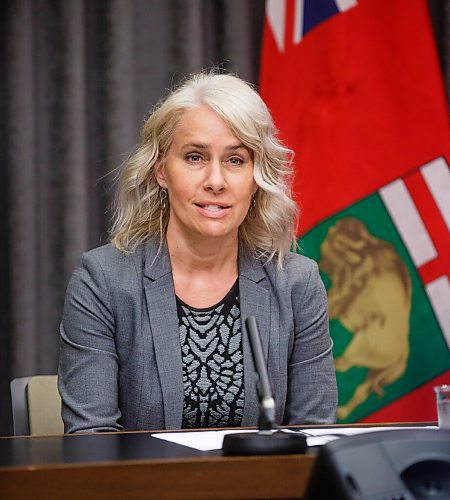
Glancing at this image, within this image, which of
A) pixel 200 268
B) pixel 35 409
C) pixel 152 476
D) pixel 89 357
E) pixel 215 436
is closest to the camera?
pixel 152 476

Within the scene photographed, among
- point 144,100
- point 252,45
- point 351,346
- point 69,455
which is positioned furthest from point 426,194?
point 69,455

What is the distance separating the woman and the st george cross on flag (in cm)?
73

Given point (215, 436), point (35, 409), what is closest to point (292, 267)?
point (35, 409)

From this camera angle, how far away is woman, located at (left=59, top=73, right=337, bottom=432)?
2.13 metres

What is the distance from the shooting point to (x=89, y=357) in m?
2.10

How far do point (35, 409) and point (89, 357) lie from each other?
0.24m

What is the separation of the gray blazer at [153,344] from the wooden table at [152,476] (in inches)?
30.2

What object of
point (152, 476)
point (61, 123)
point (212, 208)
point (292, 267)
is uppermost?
point (61, 123)

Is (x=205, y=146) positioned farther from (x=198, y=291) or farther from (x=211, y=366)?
(x=211, y=366)

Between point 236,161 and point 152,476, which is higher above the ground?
point 236,161

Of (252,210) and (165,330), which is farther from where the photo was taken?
(252,210)

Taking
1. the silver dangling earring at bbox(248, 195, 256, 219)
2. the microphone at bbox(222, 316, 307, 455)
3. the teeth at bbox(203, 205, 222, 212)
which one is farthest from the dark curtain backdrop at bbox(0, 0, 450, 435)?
the microphone at bbox(222, 316, 307, 455)

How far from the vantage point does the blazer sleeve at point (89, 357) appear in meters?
Answer: 2.04

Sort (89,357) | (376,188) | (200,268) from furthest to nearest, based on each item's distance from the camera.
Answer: (376,188)
(200,268)
(89,357)
